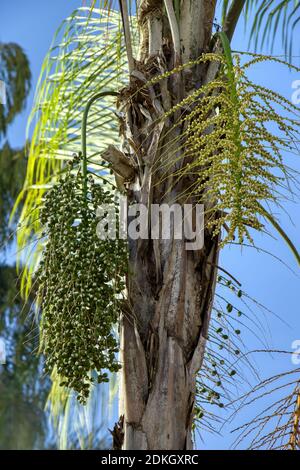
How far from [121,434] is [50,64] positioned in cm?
166

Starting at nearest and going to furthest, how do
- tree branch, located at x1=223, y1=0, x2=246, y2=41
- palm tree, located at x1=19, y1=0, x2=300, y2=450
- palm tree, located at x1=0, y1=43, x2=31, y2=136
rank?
palm tree, located at x1=19, y1=0, x2=300, y2=450 < tree branch, located at x1=223, y1=0, x2=246, y2=41 < palm tree, located at x1=0, y1=43, x2=31, y2=136

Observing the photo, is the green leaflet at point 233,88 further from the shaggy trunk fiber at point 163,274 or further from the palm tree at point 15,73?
the palm tree at point 15,73

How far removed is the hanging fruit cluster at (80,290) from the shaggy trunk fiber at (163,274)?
8 centimetres

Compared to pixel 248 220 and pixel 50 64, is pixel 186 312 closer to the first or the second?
pixel 248 220

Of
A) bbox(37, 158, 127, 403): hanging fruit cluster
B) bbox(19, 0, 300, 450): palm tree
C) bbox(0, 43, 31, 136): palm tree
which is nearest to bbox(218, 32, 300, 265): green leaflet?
bbox(19, 0, 300, 450): palm tree

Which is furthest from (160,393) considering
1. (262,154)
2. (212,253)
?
(262,154)

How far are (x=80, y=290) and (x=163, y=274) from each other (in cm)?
25

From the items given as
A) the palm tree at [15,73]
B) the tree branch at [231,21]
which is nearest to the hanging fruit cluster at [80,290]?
the tree branch at [231,21]

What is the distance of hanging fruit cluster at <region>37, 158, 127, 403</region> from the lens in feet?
6.39

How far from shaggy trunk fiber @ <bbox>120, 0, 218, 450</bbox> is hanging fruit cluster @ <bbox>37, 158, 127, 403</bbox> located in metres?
0.08

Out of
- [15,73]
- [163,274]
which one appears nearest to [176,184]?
[163,274]

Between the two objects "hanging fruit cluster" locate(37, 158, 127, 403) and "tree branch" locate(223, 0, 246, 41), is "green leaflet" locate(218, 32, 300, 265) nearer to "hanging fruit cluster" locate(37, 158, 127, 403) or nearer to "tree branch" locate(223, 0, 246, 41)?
"tree branch" locate(223, 0, 246, 41)

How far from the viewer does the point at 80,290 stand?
1.97 meters

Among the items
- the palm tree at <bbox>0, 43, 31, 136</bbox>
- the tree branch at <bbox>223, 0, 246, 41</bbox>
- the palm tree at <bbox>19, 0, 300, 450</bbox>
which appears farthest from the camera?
the palm tree at <bbox>0, 43, 31, 136</bbox>
